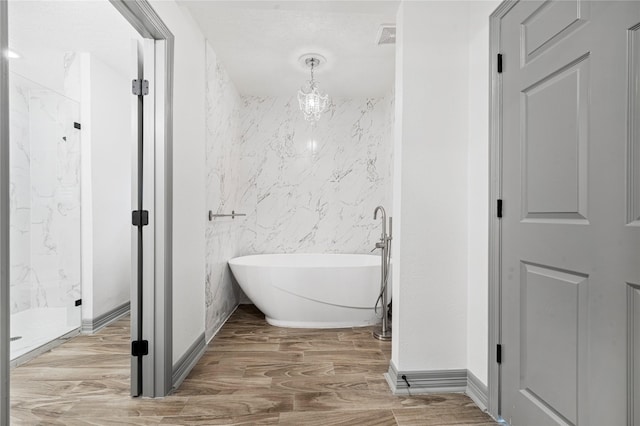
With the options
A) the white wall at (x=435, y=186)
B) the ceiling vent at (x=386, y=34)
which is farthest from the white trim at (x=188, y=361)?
the ceiling vent at (x=386, y=34)

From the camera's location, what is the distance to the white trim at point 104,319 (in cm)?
312

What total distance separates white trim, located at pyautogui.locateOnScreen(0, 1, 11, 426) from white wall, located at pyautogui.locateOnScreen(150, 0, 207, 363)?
40.3 inches

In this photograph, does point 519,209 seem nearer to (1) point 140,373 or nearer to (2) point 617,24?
(2) point 617,24

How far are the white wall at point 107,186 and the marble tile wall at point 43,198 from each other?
108mm

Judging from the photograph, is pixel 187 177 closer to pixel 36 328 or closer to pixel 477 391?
pixel 36 328

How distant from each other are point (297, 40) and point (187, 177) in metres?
1.32

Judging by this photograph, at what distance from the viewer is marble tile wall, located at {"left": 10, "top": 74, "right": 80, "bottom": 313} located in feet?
9.54

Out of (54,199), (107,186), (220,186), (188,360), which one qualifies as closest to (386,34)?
(220,186)

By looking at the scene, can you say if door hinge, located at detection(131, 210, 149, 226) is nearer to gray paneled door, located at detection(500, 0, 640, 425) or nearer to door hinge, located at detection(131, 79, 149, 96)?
door hinge, located at detection(131, 79, 149, 96)

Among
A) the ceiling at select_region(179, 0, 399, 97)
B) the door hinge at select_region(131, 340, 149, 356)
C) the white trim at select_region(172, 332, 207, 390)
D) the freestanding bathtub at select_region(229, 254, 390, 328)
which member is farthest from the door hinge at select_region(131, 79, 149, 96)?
the freestanding bathtub at select_region(229, 254, 390, 328)

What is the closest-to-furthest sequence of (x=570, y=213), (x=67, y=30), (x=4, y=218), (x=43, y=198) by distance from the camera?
(x=4, y=218)
(x=570, y=213)
(x=67, y=30)
(x=43, y=198)

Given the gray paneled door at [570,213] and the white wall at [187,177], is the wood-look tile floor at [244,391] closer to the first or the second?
the white wall at [187,177]

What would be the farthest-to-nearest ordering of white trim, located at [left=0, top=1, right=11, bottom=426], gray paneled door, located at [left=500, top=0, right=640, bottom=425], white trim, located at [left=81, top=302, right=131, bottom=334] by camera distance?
white trim, located at [left=81, top=302, right=131, bottom=334] < gray paneled door, located at [left=500, top=0, right=640, bottom=425] < white trim, located at [left=0, top=1, right=11, bottom=426]

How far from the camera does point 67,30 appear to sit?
2730 millimetres
